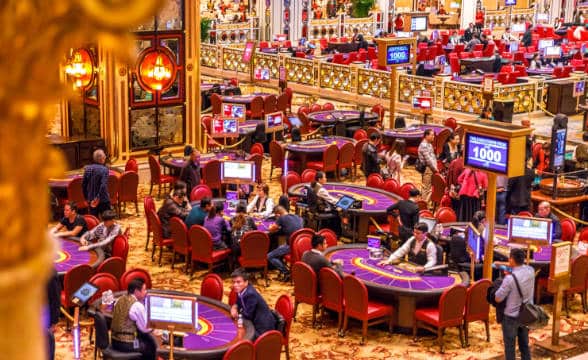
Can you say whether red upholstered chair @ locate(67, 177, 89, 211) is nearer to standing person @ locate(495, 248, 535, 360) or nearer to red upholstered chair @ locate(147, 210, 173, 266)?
red upholstered chair @ locate(147, 210, 173, 266)

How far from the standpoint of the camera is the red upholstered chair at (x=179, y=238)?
11469mm

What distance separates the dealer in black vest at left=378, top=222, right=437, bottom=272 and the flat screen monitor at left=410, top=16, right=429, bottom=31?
80.0 ft

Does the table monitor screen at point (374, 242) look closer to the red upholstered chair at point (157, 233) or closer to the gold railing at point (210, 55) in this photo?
the red upholstered chair at point (157, 233)

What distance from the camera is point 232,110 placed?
1803 cm

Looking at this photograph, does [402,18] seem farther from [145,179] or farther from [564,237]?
[564,237]

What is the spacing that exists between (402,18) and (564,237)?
26.5m

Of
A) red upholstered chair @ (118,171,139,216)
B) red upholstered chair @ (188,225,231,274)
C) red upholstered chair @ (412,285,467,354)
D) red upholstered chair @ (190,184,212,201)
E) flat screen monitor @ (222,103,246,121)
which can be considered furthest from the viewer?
flat screen monitor @ (222,103,246,121)

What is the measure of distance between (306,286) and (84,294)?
8.56ft

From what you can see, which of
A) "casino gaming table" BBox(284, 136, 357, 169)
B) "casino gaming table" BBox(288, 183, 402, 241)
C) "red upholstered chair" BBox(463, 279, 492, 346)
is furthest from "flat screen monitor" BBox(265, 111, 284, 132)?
"red upholstered chair" BBox(463, 279, 492, 346)

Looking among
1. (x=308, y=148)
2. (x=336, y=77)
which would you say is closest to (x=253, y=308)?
(x=308, y=148)

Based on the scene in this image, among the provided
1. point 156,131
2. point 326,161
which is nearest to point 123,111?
point 156,131

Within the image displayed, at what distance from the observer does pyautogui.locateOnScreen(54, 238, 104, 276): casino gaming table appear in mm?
9953

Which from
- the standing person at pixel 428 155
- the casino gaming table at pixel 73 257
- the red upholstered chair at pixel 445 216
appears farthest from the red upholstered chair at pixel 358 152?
the casino gaming table at pixel 73 257

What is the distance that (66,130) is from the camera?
667 inches
